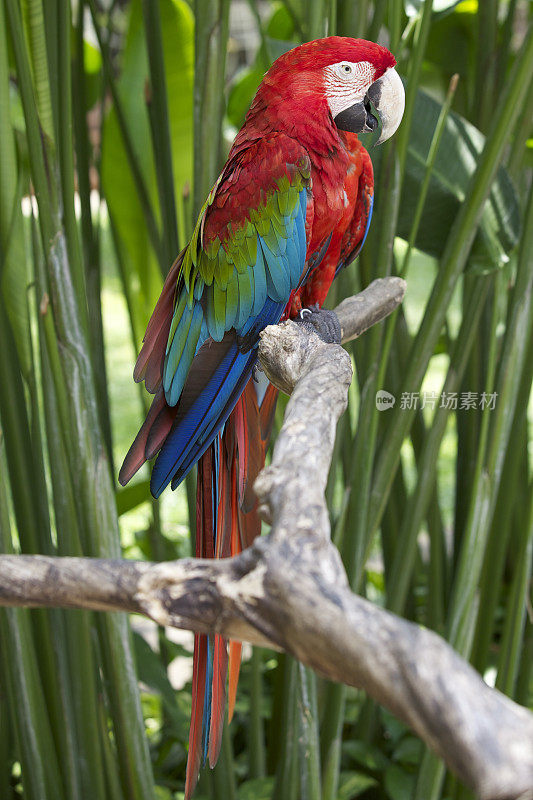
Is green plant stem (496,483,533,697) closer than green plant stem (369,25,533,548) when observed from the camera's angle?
No

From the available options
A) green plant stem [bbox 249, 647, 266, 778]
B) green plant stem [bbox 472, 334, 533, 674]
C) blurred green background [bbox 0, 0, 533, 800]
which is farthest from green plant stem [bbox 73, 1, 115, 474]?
green plant stem [bbox 472, 334, 533, 674]

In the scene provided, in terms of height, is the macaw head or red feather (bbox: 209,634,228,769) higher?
the macaw head

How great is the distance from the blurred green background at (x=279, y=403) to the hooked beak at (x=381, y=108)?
18 mm

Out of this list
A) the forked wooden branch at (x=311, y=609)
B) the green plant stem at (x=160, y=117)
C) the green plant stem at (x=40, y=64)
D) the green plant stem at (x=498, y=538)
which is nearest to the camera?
the forked wooden branch at (x=311, y=609)

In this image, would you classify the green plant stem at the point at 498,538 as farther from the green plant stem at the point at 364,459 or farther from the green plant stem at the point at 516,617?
the green plant stem at the point at 364,459

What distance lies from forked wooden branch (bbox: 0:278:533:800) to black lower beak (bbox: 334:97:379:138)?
33 cm

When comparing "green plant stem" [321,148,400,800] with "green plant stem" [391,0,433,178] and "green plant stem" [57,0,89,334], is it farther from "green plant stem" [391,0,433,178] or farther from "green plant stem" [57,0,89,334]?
"green plant stem" [57,0,89,334]

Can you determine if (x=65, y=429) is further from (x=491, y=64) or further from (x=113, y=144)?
(x=491, y=64)

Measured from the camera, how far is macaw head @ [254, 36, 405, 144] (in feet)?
1.76

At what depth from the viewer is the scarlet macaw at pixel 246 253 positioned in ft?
1.76

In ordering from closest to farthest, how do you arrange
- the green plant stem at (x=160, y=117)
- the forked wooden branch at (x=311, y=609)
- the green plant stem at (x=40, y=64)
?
the forked wooden branch at (x=311, y=609)
the green plant stem at (x=40, y=64)
the green plant stem at (x=160, y=117)

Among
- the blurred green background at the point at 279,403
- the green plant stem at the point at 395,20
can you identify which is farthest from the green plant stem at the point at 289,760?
the green plant stem at the point at 395,20

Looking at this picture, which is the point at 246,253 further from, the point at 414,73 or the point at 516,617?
the point at 516,617

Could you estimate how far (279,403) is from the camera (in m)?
0.70
